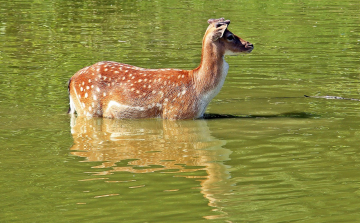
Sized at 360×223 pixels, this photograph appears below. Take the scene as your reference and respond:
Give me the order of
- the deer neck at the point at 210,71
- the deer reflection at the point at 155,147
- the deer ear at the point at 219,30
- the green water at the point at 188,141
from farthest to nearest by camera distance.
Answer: the deer neck at the point at 210,71, the deer ear at the point at 219,30, the deer reflection at the point at 155,147, the green water at the point at 188,141

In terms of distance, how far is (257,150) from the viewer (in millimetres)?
7992

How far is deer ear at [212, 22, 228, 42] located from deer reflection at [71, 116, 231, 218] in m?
1.17

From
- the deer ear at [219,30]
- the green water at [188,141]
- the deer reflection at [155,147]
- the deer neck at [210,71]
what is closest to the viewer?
the green water at [188,141]

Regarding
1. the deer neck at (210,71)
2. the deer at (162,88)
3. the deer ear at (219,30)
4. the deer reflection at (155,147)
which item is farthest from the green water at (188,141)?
the deer ear at (219,30)

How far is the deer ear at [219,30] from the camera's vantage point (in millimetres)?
9569

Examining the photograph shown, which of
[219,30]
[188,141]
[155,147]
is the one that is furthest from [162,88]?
[155,147]

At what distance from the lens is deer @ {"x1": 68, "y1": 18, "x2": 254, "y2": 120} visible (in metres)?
9.64

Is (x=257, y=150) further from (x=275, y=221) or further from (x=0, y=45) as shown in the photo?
(x=0, y=45)

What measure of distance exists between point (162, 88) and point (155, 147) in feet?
5.27

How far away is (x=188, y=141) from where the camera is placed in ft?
28.2

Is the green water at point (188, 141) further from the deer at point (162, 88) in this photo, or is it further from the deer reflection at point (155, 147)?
the deer at point (162, 88)

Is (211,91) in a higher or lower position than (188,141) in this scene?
higher

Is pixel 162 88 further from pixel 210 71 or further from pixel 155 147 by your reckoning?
pixel 155 147

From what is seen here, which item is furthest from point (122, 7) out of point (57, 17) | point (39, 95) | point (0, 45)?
point (39, 95)
